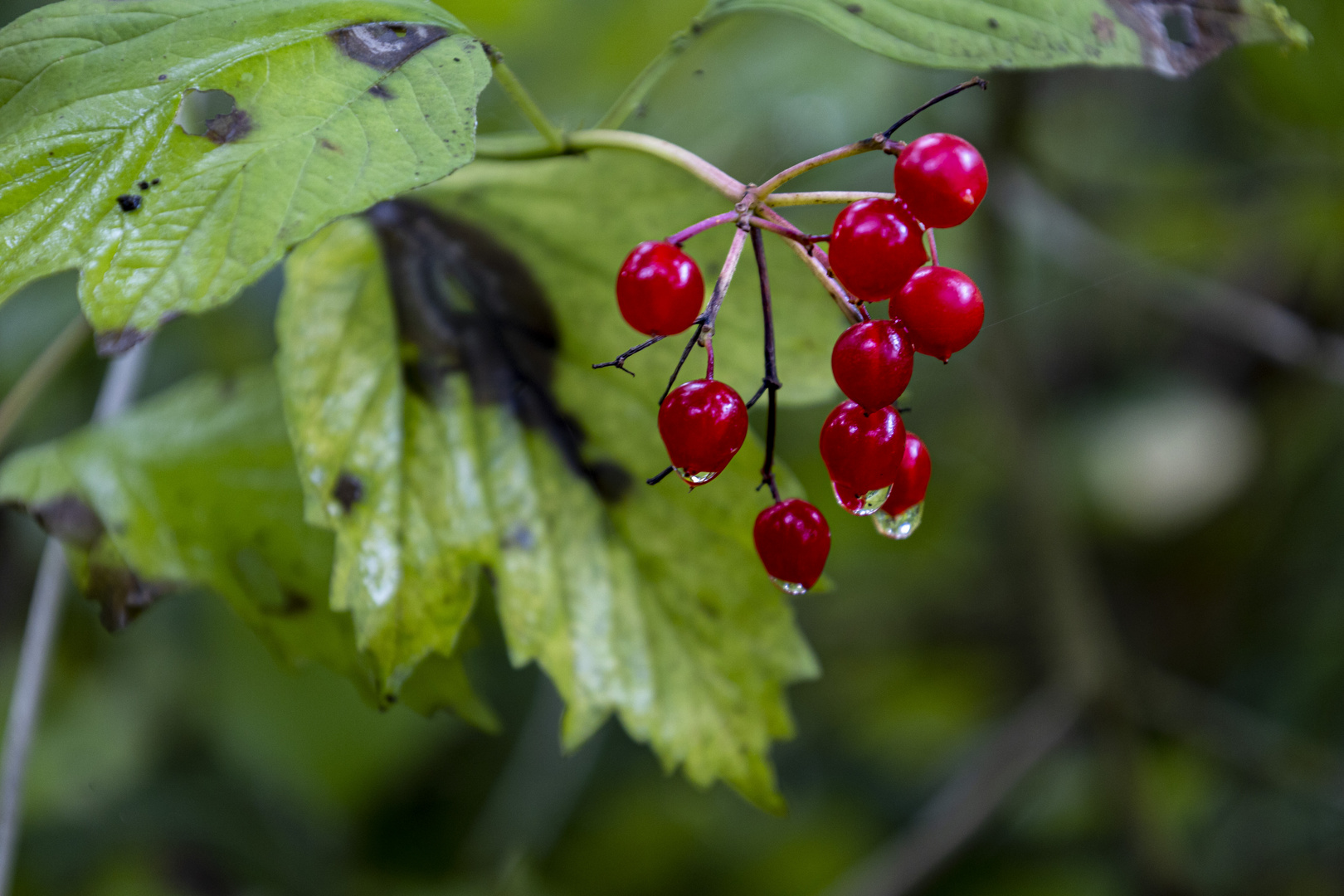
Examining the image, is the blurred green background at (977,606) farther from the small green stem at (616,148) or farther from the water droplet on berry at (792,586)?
the water droplet on berry at (792,586)

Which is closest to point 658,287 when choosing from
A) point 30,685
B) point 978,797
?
point 30,685

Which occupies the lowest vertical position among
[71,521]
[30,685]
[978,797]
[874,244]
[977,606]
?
[977,606]

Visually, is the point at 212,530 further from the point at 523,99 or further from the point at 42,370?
the point at 523,99

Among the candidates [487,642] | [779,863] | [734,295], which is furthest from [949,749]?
[734,295]

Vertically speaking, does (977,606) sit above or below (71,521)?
below

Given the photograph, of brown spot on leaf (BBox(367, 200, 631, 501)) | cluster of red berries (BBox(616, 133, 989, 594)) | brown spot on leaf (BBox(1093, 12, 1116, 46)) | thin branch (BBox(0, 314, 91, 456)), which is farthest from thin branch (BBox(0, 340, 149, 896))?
brown spot on leaf (BBox(1093, 12, 1116, 46))

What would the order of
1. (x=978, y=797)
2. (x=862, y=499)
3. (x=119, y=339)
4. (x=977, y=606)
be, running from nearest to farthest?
(x=119, y=339) < (x=862, y=499) < (x=978, y=797) < (x=977, y=606)

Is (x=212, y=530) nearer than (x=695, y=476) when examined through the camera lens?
No
